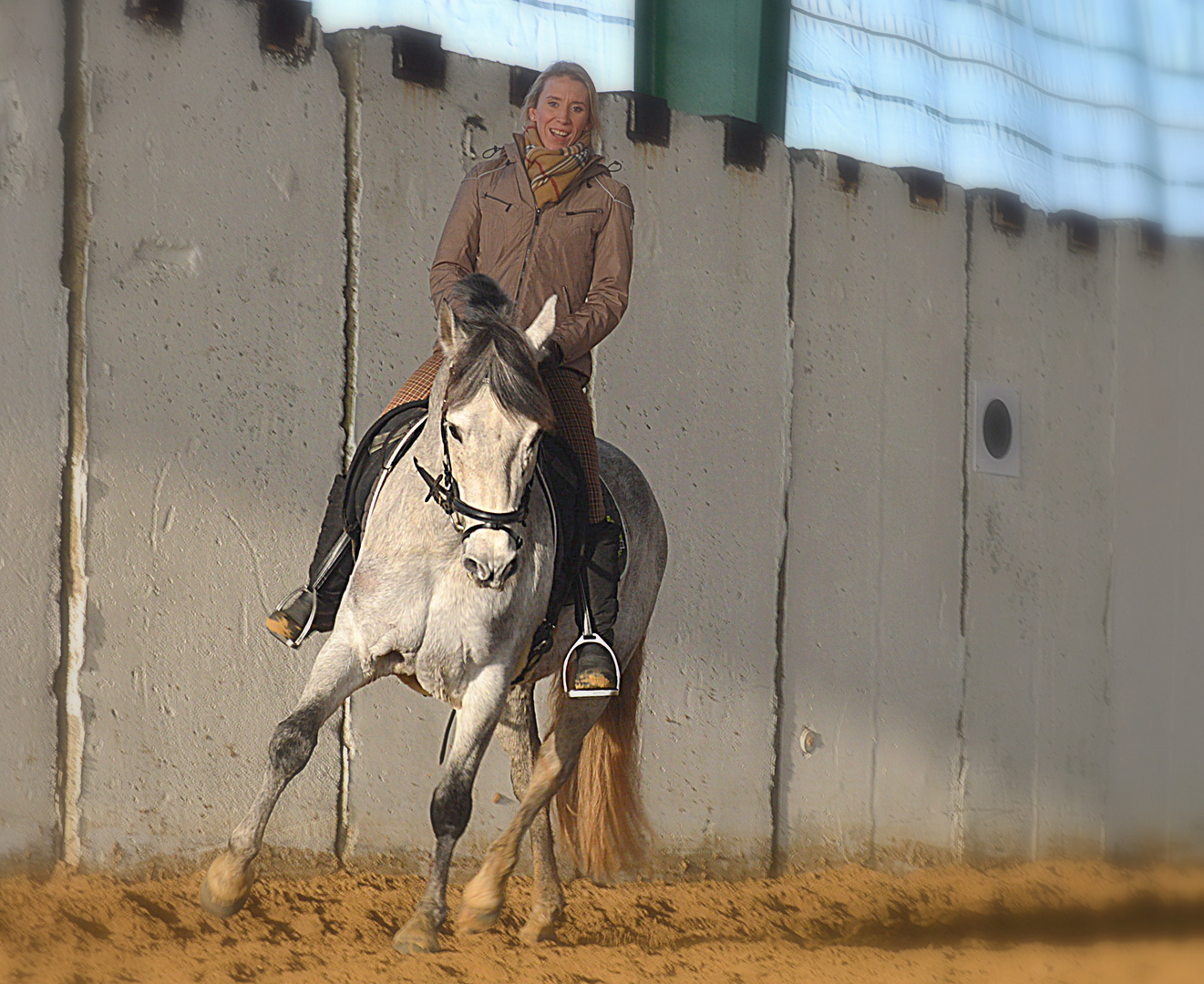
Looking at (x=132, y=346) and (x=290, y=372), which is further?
(x=290, y=372)

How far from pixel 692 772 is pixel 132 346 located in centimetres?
317

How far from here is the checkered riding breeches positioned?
14.0ft

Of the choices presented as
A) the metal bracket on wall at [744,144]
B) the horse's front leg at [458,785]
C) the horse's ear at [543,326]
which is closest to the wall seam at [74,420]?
the horse's front leg at [458,785]

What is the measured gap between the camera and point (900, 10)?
301 inches

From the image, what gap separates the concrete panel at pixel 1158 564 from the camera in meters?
8.48

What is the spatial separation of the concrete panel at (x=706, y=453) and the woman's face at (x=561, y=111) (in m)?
2.06

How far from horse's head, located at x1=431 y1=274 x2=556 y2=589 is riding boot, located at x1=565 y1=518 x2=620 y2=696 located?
2.50 feet

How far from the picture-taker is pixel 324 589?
13.4ft

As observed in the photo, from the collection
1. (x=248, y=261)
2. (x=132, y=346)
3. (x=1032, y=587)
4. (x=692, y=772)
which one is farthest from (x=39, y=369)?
(x=1032, y=587)

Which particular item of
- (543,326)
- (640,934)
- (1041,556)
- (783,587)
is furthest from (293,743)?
(1041,556)

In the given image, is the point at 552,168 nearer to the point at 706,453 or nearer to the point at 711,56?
the point at 706,453

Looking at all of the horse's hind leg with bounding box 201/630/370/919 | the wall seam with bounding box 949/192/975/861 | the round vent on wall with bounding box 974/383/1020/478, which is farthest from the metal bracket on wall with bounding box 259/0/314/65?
the round vent on wall with bounding box 974/383/1020/478

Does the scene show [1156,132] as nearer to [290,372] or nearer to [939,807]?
[939,807]

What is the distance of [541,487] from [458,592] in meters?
0.47
